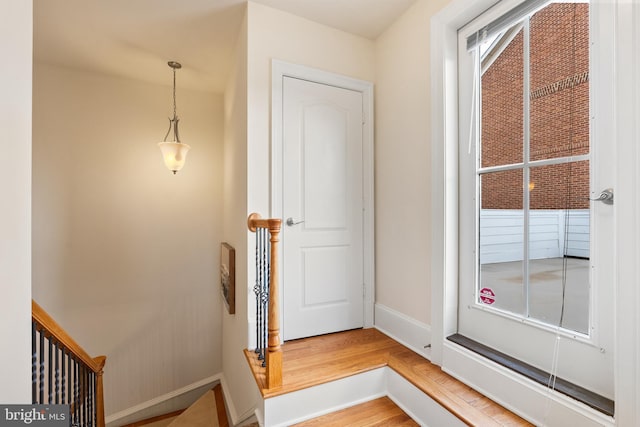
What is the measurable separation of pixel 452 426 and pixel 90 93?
4.08 meters

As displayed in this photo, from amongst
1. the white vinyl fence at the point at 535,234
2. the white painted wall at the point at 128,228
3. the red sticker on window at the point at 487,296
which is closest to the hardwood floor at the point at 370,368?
the red sticker on window at the point at 487,296

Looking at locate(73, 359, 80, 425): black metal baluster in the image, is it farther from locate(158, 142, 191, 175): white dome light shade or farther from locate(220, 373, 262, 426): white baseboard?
locate(158, 142, 191, 175): white dome light shade

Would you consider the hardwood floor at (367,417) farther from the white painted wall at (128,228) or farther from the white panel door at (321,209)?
the white painted wall at (128,228)

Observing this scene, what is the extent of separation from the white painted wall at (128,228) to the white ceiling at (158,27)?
0.26m

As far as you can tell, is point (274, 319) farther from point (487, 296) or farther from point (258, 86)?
point (258, 86)

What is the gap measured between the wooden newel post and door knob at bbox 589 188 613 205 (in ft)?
4.46

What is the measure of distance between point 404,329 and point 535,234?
1.04m

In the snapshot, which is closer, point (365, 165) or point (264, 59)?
point (264, 59)

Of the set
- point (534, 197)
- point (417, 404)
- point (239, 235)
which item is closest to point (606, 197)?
point (534, 197)

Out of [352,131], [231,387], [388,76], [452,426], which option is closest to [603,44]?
[388,76]

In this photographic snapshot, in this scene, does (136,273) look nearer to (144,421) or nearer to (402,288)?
(144,421)

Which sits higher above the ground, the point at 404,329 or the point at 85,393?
the point at 404,329

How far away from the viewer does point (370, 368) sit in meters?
1.68
